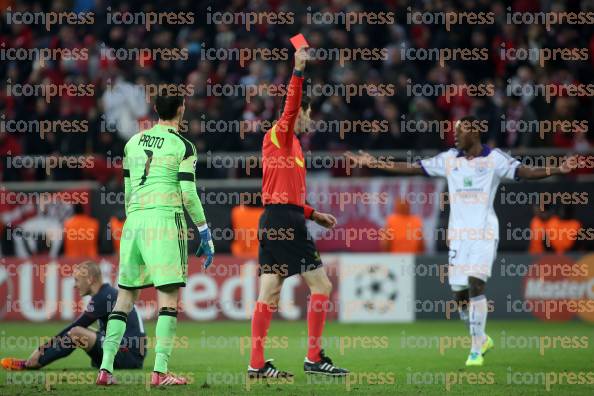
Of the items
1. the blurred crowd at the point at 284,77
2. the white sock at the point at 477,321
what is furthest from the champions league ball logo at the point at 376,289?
the white sock at the point at 477,321

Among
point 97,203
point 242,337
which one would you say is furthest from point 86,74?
point 242,337

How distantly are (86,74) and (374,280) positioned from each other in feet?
25.5

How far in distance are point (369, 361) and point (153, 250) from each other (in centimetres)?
376

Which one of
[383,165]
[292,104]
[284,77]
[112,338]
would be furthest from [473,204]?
[284,77]

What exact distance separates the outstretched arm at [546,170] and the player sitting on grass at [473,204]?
6cm

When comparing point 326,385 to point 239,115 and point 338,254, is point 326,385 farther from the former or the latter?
point 239,115

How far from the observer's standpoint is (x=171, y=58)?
896 inches

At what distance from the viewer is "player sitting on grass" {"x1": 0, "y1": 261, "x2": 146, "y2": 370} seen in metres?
11.7

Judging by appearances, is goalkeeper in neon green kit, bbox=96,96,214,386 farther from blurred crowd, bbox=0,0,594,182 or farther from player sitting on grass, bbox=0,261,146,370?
blurred crowd, bbox=0,0,594,182

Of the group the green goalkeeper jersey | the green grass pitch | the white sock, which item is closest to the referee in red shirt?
the green grass pitch

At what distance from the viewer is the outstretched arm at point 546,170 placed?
1191cm

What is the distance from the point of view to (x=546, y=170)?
1234 cm

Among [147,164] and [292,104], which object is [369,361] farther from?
[147,164]

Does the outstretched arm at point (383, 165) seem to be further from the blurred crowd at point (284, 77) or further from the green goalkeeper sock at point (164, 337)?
the blurred crowd at point (284, 77)
